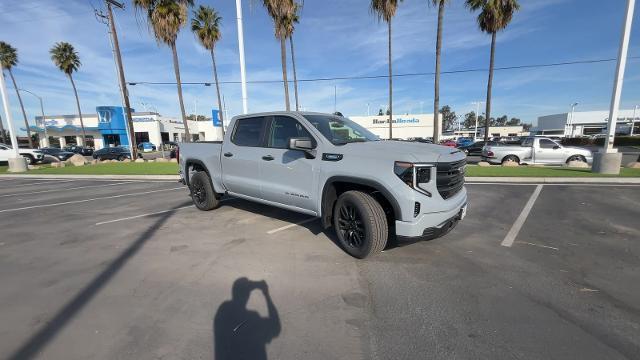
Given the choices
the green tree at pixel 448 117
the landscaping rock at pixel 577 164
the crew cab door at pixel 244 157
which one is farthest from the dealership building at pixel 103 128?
the green tree at pixel 448 117

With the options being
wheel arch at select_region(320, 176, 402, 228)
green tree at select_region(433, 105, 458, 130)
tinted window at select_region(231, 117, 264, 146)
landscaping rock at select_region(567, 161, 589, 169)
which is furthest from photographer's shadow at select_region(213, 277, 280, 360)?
green tree at select_region(433, 105, 458, 130)

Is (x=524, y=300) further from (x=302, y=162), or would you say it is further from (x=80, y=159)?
(x=80, y=159)

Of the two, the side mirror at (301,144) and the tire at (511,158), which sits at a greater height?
the side mirror at (301,144)

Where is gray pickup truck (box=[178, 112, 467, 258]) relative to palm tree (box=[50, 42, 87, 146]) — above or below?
below

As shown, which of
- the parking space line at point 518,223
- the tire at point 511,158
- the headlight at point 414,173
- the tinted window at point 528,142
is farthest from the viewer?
the tire at point 511,158

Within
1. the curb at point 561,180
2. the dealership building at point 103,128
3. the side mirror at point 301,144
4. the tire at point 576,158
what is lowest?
the curb at point 561,180

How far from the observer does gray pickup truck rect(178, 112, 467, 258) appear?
343 cm

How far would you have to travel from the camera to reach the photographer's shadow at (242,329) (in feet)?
7.52

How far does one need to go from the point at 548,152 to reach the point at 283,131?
49.1 feet

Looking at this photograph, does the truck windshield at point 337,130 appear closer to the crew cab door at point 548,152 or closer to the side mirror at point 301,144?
the side mirror at point 301,144

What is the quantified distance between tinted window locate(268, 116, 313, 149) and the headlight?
1.54 m

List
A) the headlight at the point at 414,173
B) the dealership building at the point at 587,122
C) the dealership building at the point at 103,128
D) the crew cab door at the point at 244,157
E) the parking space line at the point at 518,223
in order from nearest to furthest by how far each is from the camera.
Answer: the headlight at the point at 414,173 → the parking space line at the point at 518,223 → the crew cab door at the point at 244,157 → the dealership building at the point at 103,128 → the dealership building at the point at 587,122

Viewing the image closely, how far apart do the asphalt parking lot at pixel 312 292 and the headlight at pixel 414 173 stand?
3.42ft

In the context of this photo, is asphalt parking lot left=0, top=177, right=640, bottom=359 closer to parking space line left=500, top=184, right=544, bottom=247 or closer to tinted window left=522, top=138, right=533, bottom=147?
parking space line left=500, top=184, right=544, bottom=247
